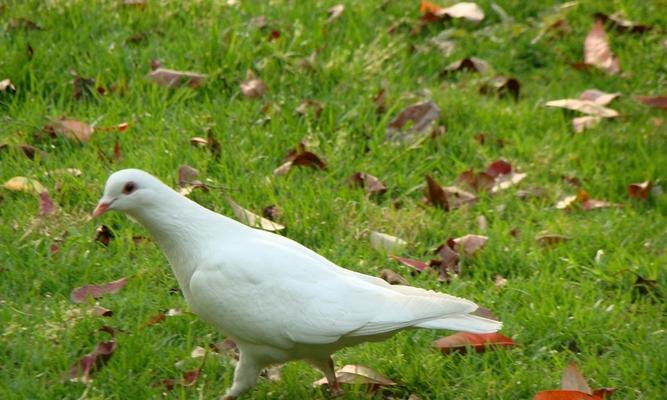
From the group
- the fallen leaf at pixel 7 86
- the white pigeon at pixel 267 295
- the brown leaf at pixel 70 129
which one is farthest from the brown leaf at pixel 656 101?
the fallen leaf at pixel 7 86

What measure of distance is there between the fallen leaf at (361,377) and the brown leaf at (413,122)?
6.10 feet

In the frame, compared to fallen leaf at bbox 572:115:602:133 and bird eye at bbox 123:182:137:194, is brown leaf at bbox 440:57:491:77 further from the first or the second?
bird eye at bbox 123:182:137:194

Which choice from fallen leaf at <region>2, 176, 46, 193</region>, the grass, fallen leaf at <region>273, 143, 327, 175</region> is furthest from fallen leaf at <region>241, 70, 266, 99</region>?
fallen leaf at <region>2, 176, 46, 193</region>

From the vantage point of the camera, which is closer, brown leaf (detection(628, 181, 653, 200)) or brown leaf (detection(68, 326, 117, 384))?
brown leaf (detection(68, 326, 117, 384))

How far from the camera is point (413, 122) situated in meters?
5.59

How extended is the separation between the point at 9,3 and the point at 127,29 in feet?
2.18

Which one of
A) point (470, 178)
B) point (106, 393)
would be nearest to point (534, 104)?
point (470, 178)

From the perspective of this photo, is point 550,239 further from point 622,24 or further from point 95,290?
point 622,24

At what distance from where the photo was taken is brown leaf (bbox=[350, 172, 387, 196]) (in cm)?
508

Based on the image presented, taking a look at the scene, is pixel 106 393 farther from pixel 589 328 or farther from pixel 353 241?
pixel 589 328

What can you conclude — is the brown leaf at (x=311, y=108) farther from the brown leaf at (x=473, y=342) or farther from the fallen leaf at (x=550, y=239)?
the brown leaf at (x=473, y=342)

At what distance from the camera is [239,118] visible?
5.48 meters

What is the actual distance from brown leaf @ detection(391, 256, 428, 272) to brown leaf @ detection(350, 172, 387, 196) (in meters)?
0.55

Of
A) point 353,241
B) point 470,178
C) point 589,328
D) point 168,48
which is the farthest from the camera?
point 168,48
